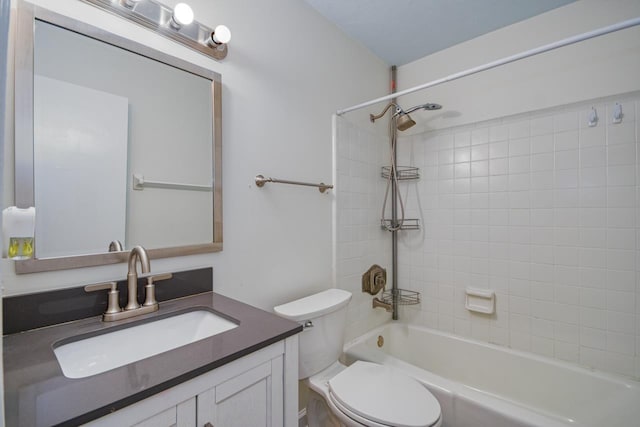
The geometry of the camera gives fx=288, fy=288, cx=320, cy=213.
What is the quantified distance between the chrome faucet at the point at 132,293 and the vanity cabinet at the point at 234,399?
0.41m

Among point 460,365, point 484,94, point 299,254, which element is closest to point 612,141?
point 484,94

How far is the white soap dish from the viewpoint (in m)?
1.93

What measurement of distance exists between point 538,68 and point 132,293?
8.08 ft

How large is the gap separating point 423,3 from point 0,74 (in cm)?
195

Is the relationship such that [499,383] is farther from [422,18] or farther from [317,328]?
[422,18]

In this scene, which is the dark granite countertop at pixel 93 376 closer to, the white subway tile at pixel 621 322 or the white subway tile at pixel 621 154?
the white subway tile at pixel 621 322

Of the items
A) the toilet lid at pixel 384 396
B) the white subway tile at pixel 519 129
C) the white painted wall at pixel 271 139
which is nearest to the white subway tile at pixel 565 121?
the white subway tile at pixel 519 129

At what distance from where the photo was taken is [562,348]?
1710mm

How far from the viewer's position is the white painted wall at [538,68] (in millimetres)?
1565

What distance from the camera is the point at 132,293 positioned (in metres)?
0.99

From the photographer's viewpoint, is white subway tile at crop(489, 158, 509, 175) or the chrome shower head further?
the chrome shower head

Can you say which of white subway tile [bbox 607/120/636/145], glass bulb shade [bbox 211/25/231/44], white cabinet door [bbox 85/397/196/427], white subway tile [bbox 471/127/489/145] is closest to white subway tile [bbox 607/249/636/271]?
white subway tile [bbox 607/120/636/145]

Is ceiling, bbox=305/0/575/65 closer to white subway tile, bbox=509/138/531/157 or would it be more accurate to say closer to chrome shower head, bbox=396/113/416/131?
chrome shower head, bbox=396/113/416/131

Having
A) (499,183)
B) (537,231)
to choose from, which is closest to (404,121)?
(499,183)
